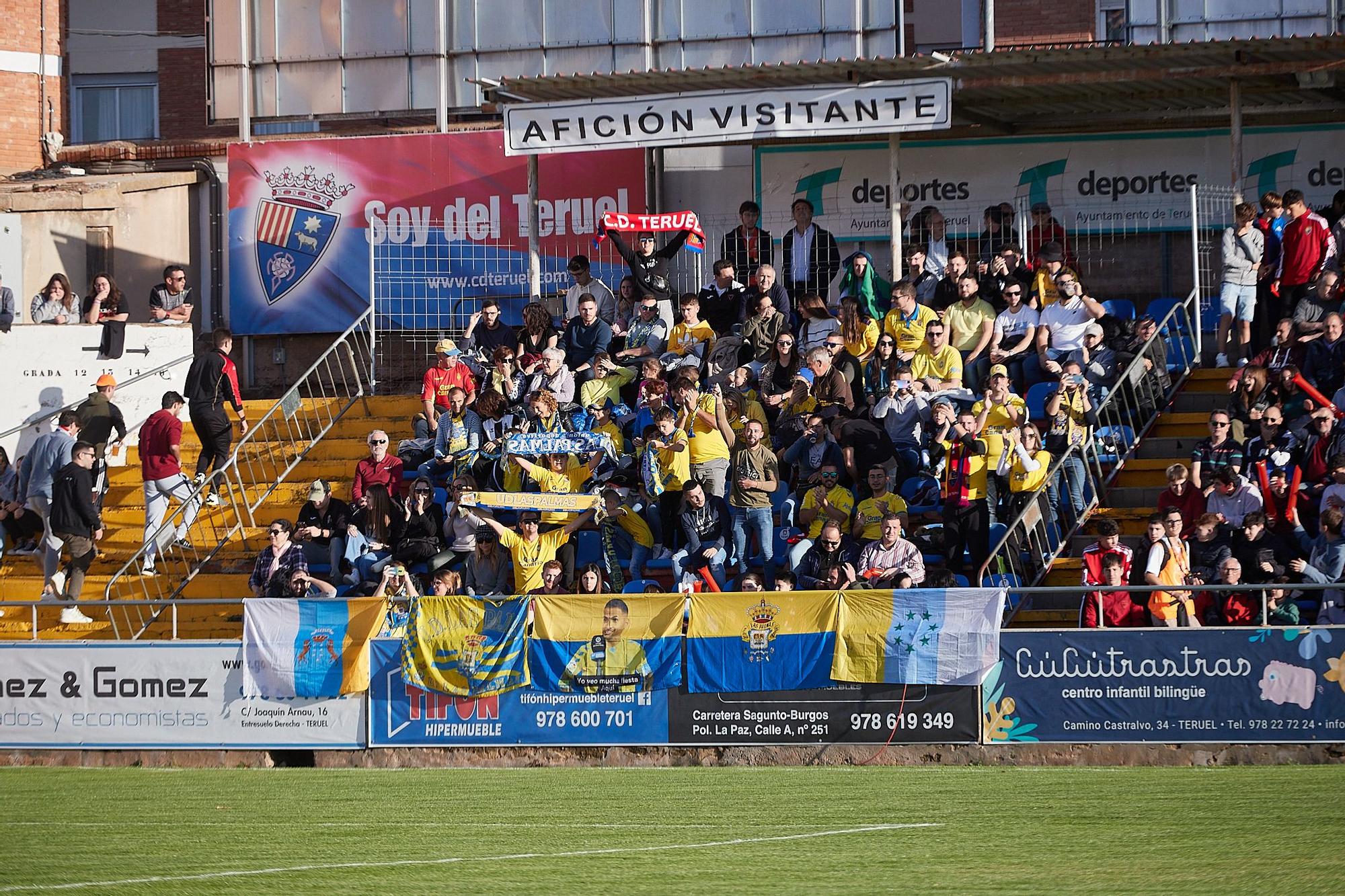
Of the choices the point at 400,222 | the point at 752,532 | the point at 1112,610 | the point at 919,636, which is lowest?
the point at 919,636

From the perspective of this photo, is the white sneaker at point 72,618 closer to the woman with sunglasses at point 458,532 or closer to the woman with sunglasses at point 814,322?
the woman with sunglasses at point 458,532

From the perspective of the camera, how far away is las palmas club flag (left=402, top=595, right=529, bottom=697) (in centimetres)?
1515

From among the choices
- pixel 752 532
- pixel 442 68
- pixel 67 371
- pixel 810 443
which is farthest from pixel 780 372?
pixel 67 371

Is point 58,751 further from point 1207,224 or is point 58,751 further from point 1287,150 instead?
point 1287,150

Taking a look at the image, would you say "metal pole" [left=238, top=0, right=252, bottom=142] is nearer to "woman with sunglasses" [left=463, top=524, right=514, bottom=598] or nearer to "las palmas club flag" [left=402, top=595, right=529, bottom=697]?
"woman with sunglasses" [left=463, top=524, right=514, bottom=598]

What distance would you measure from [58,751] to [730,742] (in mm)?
6377

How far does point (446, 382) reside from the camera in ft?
66.0

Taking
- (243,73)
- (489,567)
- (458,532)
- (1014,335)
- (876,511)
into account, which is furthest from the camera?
(243,73)

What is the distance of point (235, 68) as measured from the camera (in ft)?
81.9

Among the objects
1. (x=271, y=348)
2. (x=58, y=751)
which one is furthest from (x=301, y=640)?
(x=271, y=348)

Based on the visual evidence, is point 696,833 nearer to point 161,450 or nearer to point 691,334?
point 691,334

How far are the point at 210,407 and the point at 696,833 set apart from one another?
505 inches

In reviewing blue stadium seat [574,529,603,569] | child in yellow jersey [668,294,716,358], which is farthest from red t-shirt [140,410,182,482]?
child in yellow jersey [668,294,716,358]

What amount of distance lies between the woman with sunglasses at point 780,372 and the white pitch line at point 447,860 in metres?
8.84
